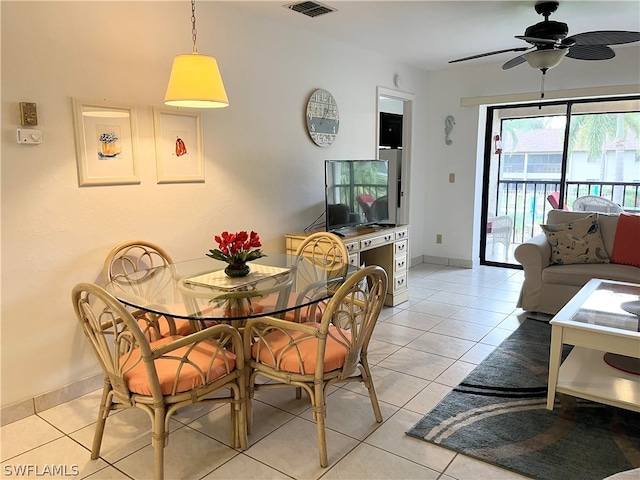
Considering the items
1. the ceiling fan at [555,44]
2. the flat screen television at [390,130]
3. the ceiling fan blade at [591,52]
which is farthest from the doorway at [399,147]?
the ceiling fan blade at [591,52]

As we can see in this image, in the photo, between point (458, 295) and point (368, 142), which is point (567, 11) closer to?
point (368, 142)

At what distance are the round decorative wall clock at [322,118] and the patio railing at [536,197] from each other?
2.82 metres

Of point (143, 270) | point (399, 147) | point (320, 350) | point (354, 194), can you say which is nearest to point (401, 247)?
point (354, 194)

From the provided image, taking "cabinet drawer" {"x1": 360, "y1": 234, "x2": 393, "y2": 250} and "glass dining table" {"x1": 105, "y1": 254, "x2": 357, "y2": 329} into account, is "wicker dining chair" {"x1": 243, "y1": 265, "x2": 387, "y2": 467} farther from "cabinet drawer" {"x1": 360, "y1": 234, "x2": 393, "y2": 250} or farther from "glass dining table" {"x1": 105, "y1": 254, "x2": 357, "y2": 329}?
"cabinet drawer" {"x1": 360, "y1": 234, "x2": 393, "y2": 250}

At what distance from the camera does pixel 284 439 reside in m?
2.28

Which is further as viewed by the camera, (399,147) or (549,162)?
(399,147)

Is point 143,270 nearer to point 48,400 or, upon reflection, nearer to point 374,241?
point 48,400

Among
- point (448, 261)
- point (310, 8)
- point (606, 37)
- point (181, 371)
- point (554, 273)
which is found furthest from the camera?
point (448, 261)

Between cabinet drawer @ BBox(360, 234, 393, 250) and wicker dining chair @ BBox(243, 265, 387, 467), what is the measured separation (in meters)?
1.57

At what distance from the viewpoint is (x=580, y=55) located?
3.27 metres

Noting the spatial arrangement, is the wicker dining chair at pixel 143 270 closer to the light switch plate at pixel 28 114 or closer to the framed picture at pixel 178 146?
the framed picture at pixel 178 146

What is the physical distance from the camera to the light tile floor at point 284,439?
2.04 m

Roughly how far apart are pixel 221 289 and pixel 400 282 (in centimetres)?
247

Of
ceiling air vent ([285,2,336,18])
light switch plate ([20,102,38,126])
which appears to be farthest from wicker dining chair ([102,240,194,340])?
ceiling air vent ([285,2,336,18])
